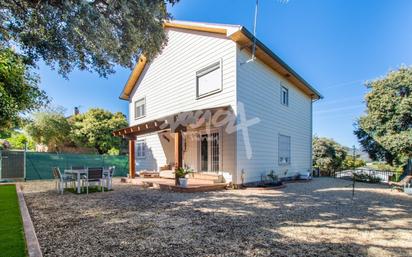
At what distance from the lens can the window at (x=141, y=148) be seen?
1560 centimetres

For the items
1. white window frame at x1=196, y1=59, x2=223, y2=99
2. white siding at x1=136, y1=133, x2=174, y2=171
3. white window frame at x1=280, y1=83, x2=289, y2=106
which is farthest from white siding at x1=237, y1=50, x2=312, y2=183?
white siding at x1=136, y1=133, x2=174, y2=171

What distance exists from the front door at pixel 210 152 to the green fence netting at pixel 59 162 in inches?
354

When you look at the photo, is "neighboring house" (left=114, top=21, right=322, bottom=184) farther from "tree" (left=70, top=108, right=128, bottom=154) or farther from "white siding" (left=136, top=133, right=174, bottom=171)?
"tree" (left=70, top=108, right=128, bottom=154)

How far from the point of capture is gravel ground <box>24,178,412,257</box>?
342cm

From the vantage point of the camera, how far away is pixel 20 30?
6488 millimetres

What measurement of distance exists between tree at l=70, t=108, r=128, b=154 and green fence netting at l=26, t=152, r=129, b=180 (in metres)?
8.19

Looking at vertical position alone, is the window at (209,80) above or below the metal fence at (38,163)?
above

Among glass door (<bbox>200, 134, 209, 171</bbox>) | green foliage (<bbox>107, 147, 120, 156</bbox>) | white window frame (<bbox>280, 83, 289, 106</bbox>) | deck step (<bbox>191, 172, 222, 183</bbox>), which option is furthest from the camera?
green foliage (<bbox>107, 147, 120, 156</bbox>)

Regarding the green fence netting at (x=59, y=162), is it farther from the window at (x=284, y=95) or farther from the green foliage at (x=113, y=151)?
the window at (x=284, y=95)

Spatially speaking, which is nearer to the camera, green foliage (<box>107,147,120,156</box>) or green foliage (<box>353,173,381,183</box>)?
green foliage (<box>353,173,381,183</box>)

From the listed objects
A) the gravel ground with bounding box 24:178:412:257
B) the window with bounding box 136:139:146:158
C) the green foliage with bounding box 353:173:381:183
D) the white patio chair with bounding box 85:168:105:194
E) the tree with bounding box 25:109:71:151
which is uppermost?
the tree with bounding box 25:109:71:151

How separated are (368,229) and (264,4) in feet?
23.4

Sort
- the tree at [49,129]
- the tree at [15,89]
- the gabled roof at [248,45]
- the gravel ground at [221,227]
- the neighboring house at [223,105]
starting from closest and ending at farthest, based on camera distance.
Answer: the gravel ground at [221,227] → the tree at [15,89] → the gabled roof at [248,45] → the neighboring house at [223,105] → the tree at [49,129]

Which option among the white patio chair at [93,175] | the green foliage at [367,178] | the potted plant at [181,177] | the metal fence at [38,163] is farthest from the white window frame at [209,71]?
the green foliage at [367,178]
